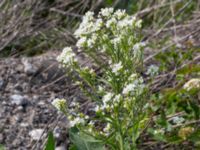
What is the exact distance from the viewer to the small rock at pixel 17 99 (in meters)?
3.25

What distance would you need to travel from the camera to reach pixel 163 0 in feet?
16.0

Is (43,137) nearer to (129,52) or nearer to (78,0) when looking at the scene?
(129,52)

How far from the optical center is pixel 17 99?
3.28 m

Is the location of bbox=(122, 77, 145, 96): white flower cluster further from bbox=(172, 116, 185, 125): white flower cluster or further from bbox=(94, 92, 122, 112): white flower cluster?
bbox=(172, 116, 185, 125): white flower cluster

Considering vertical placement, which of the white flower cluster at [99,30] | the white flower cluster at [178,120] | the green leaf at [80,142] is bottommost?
the green leaf at [80,142]

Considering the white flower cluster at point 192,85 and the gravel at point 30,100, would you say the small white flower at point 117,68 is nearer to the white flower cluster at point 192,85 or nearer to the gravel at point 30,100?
the gravel at point 30,100

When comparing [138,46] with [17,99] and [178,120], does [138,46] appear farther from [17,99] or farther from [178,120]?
[17,99]

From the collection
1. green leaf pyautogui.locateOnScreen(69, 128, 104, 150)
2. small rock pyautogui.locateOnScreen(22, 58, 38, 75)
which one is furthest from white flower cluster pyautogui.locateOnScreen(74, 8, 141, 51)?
small rock pyautogui.locateOnScreen(22, 58, 38, 75)

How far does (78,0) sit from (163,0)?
0.78 meters

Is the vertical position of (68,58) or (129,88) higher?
(68,58)

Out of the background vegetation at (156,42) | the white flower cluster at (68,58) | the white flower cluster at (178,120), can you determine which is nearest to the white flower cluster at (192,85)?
the background vegetation at (156,42)

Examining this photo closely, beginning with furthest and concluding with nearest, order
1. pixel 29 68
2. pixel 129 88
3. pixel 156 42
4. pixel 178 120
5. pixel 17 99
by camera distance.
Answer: pixel 156 42
pixel 29 68
pixel 17 99
pixel 178 120
pixel 129 88

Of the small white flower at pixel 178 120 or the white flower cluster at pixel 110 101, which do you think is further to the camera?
the small white flower at pixel 178 120

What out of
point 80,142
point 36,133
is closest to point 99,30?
point 80,142
